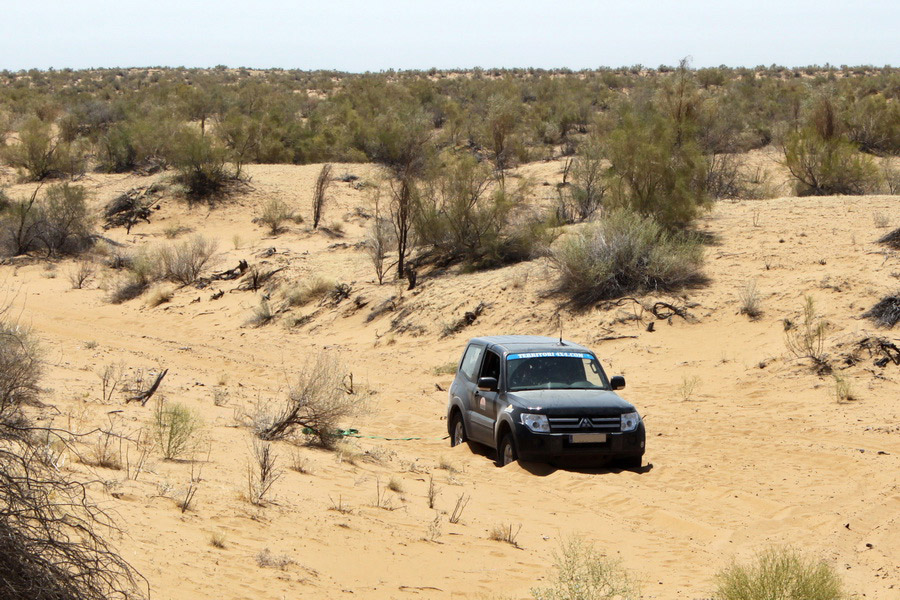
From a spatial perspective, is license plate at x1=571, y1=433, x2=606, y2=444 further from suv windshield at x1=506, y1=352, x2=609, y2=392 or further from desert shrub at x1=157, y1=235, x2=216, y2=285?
desert shrub at x1=157, y1=235, x2=216, y2=285

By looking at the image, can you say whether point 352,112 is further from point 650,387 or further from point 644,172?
point 650,387

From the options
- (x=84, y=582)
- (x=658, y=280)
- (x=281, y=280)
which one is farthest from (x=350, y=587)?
(x=281, y=280)

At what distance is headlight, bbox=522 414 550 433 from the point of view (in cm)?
1052

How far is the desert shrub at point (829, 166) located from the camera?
89.3 feet

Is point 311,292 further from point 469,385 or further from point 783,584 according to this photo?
point 783,584

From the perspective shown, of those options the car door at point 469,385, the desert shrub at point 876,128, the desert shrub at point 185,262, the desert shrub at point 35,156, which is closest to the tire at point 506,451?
the car door at point 469,385

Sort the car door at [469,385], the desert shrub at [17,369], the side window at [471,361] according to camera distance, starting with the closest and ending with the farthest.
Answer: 1. the desert shrub at [17,369]
2. the car door at [469,385]
3. the side window at [471,361]

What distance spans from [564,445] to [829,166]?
66.4ft

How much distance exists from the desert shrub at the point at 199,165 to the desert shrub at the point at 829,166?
23.3 metres

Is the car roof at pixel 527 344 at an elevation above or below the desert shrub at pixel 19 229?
above

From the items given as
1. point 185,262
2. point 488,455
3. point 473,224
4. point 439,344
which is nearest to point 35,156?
point 185,262

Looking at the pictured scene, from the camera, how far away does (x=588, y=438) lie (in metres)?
10.5

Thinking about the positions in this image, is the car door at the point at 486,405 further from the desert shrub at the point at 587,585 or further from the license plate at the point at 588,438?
the desert shrub at the point at 587,585

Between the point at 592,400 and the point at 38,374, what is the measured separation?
6.99 meters
